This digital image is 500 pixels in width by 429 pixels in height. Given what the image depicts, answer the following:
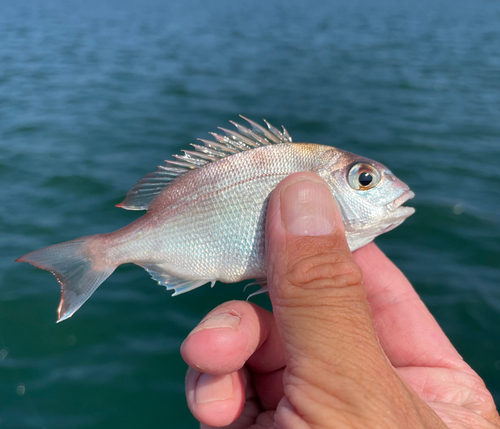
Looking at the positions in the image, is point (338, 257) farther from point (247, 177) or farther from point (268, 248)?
point (247, 177)

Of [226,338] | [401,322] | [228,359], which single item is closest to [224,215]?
[226,338]

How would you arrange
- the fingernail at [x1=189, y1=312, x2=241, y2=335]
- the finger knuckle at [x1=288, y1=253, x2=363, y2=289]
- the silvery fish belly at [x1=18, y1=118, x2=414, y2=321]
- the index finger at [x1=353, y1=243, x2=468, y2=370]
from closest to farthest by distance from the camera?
the finger knuckle at [x1=288, y1=253, x2=363, y2=289] → the fingernail at [x1=189, y1=312, x2=241, y2=335] → the silvery fish belly at [x1=18, y1=118, x2=414, y2=321] → the index finger at [x1=353, y1=243, x2=468, y2=370]

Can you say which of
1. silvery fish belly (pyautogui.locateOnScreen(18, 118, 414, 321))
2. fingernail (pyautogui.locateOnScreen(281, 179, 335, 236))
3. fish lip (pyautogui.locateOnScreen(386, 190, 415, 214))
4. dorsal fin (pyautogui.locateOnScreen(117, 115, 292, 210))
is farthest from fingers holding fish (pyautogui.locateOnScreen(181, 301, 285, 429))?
fish lip (pyautogui.locateOnScreen(386, 190, 415, 214))

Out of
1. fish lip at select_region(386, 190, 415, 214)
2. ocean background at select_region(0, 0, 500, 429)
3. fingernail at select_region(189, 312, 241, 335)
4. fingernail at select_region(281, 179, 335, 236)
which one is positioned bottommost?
ocean background at select_region(0, 0, 500, 429)

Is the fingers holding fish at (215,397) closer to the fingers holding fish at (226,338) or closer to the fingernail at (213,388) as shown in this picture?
the fingernail at (213,388)

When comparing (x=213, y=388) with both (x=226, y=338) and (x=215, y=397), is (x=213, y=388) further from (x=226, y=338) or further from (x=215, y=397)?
(x=226, y=338)

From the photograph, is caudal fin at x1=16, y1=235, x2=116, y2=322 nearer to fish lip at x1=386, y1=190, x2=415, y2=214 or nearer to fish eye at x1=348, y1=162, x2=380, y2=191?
fish eye at x1=348, y1=162, x2=380, y2=191

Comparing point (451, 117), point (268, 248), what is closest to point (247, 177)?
point (268, 248)

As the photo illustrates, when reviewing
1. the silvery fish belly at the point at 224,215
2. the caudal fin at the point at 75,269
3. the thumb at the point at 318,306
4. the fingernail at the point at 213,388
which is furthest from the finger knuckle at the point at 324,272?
the caudal fin at the point at 75,269
